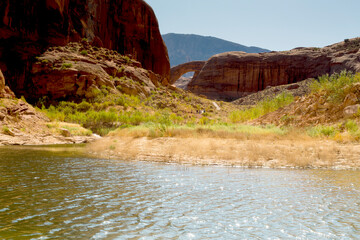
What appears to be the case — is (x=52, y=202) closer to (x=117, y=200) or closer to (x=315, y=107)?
(x=117, y=200)

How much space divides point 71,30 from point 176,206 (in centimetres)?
4319

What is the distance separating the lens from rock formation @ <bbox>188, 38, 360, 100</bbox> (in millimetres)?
63438

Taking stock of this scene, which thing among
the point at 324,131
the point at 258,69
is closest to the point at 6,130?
the point at 324,131

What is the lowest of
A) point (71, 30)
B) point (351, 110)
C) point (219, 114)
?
point (219, 114)

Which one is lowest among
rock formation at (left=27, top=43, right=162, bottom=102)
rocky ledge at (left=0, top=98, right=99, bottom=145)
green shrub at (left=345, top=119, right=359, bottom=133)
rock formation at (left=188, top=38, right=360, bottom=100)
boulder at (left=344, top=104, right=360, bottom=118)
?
rocky ledge at (left=0, top=98, right=99, bottom=145)

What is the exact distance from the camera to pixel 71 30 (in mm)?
42500

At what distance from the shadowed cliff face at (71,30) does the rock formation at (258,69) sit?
16144 millimetres

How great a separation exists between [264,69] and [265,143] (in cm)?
5990

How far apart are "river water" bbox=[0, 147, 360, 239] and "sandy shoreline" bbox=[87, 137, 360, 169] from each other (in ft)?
7.86

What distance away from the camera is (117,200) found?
5727 millimetres

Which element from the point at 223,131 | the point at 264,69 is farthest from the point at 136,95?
the point at 264,69

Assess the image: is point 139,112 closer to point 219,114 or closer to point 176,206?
point 219,114

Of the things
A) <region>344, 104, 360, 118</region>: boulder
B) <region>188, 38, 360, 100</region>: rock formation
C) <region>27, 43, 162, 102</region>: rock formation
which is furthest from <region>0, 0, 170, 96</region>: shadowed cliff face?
<region>344, 104, 360, 118</region>: boulder

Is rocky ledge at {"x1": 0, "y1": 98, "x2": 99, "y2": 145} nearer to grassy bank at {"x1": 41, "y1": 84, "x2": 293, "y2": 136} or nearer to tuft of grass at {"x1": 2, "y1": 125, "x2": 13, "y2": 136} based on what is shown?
tuft of grass at {"x1": 2, "y1": 125, "x2": 13, "y2": 136}
